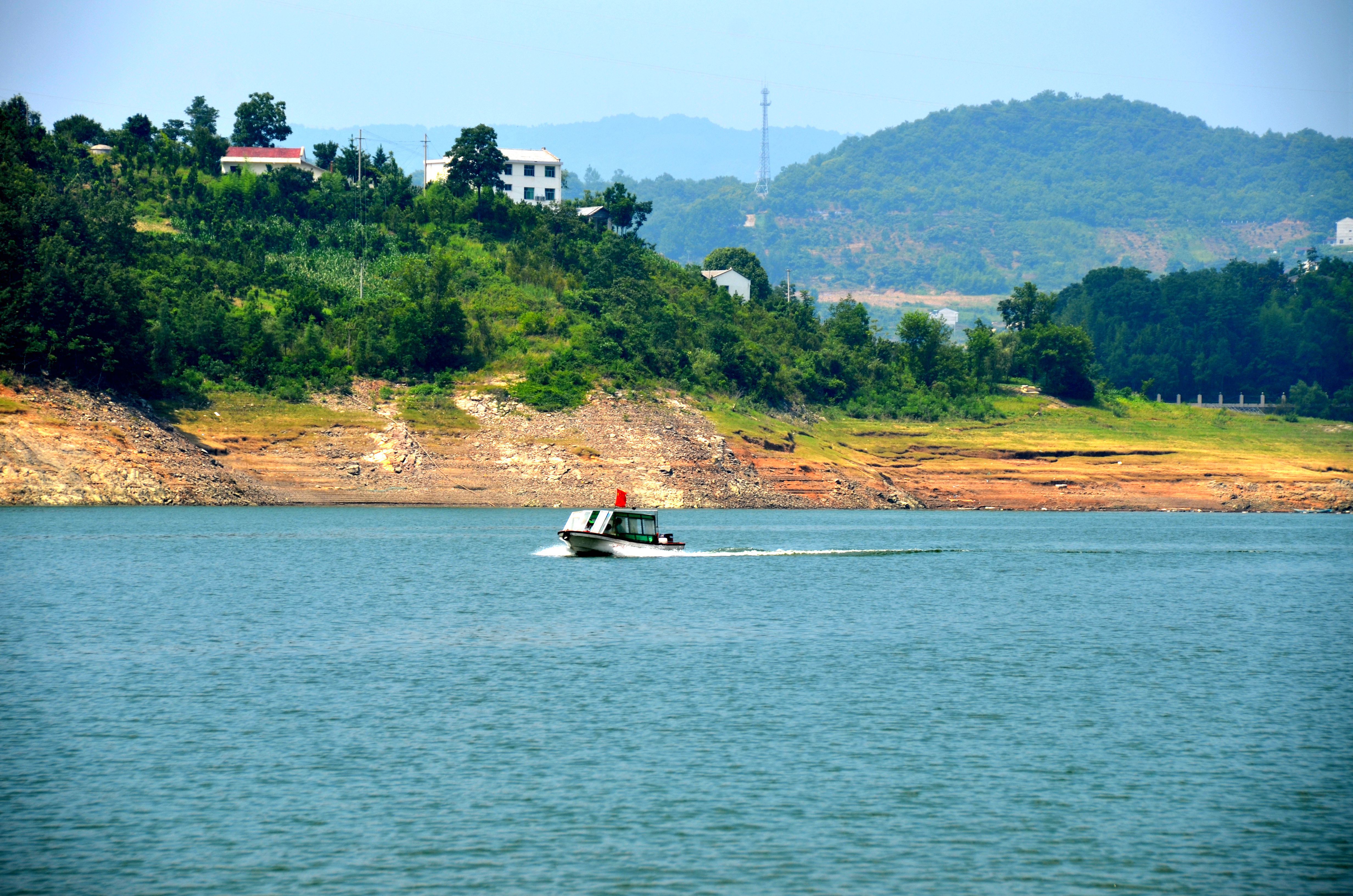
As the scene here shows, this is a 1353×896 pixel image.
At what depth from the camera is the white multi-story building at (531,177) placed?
596 ft

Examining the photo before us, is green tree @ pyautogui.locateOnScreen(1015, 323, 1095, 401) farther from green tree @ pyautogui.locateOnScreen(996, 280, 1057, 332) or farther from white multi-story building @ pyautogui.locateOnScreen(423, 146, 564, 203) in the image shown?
white multi-story building @ pyautogui.locateOnScreen(423, 146, 564, 203)

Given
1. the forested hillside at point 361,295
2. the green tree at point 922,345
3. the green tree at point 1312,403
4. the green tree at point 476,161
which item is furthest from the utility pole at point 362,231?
the green tree at point 1312,403

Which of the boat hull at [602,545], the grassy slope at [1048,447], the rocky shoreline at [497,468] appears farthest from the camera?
the grassy slope at [1048,447]

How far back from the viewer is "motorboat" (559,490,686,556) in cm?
7850

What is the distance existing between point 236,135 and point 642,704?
144960 millimetres

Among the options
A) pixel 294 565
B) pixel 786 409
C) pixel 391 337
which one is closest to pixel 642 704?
pixel 294 565

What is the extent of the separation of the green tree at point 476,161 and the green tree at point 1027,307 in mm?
72170

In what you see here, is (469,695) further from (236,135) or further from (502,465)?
(236,135)

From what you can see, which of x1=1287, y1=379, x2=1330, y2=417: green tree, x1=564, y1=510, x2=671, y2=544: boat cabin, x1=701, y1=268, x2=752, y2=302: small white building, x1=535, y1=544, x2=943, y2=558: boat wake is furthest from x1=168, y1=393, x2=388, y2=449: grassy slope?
x1=1287, y1=379, x2=1330, y2=417: green tree

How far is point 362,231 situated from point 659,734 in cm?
13176

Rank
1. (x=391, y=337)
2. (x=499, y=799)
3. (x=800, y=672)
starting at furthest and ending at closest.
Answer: (x=391, y=337) → (x=800, y=672) → (x=499, y=799)

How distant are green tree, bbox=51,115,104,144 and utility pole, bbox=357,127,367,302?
29.9m

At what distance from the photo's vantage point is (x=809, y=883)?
22.5 metres

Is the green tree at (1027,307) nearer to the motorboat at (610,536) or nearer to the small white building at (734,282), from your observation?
the small white building at (734,282)
